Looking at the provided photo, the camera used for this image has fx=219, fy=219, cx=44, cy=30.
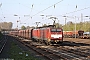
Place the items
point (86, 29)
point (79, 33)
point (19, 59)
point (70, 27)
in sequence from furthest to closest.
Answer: point (70, 27)
point (86, 29)
point (79, 33)
point (19, 59)

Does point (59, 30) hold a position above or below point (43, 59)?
above

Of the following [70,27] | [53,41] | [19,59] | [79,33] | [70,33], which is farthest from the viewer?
[70,27]

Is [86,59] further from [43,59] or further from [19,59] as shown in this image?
[19,59]

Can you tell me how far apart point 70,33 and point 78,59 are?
6792cm

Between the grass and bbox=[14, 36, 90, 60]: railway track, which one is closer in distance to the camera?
the grass

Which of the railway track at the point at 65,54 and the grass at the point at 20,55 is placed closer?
the grass at the point at 20,55

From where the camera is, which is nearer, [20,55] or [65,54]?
[20,55]

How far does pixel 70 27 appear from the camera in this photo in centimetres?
12131

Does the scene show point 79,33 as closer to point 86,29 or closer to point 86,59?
point 86,29

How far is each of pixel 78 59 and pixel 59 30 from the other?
53.8 ft

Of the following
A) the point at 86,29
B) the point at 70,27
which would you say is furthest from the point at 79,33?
the point at 70,27

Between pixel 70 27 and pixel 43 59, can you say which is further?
pixel 70 27

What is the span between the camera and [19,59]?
1717 centimetres

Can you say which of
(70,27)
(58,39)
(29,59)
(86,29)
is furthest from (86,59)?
(70,27)
